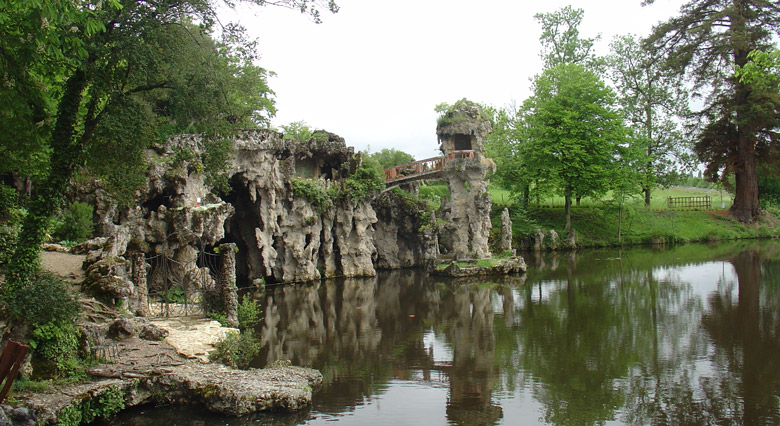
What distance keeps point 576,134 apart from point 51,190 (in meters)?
39.3

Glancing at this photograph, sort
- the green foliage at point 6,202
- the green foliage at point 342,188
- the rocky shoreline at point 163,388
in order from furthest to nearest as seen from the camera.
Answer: the green foliage at point 342,188, the green foliage at point 6,202, the rocky shoreline at point 163,388

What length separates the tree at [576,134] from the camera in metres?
44.2

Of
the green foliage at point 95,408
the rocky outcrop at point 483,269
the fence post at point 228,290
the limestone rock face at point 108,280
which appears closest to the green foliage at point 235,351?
the fence post at point 228,290

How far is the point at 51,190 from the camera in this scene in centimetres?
1283

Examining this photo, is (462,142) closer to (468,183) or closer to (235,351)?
(468,183)

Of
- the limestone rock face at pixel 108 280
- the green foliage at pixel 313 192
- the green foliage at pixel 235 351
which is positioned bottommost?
the green foliage at pixel 235 351

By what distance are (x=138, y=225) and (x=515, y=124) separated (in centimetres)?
3515

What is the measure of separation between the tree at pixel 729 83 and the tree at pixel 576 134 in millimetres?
7732

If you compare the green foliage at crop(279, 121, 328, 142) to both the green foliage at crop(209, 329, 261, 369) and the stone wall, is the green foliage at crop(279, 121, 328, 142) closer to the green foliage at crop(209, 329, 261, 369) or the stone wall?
Answer: the stone wall

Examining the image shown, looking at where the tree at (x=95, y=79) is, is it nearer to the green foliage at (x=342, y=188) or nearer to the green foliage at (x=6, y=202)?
the green foliage at (x=6, y=202)

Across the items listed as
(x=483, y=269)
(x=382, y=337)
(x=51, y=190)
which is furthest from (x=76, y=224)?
(x=483, y=269)

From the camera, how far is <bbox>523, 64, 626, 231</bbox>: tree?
44.2 meters

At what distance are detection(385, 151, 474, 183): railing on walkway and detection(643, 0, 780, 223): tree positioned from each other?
23054 mm

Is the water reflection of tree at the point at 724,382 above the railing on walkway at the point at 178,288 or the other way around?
the other way around
